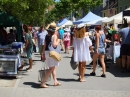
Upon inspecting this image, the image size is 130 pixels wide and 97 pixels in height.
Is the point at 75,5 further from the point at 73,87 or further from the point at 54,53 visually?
the point at 54,53

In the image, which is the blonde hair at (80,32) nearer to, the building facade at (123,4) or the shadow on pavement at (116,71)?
the shadow on pavement at (116,71)

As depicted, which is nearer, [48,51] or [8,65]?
[48,51]

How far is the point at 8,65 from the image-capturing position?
29.7ft

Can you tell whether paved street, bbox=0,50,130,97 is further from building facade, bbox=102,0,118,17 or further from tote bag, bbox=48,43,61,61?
building facade, bbox=102,0,118,17

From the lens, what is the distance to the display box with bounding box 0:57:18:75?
29.6ft

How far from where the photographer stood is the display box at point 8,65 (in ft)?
29.6

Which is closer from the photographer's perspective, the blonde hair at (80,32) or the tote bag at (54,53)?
the tote bag at (54,53)

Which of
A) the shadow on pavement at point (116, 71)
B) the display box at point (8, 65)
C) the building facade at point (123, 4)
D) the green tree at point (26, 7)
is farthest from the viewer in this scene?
the building facade at point (123, 4)

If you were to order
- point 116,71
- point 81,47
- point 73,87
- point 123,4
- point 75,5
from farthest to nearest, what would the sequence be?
point 123,4
point 75,5
point 116,71
point 81,47
point 73,87

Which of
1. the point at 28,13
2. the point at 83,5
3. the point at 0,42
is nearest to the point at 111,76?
the point at 28,13

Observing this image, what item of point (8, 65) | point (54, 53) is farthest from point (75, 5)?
point (54, 53)

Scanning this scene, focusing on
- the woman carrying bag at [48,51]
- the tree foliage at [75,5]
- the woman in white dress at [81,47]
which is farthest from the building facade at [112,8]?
the woman carrying bag at [48,51]

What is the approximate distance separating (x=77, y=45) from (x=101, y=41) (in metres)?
1.14

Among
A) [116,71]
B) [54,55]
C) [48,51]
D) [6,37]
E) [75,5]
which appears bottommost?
[116,71]
